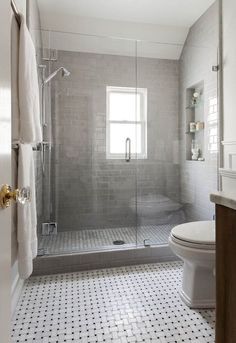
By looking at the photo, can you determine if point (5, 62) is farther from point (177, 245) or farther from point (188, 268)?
point (188, 268)

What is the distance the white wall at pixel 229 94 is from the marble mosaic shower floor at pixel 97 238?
2.90 ft

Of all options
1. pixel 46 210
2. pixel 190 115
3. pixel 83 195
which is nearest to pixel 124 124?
pixel 190 115

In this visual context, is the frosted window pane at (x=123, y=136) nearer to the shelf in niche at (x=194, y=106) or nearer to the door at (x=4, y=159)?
the shelf in niche at (x=194, y=106)

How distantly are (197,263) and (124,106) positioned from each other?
2154 millimetres

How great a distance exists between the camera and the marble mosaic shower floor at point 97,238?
2.38 metres

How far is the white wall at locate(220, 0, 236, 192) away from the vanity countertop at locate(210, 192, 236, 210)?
1.57m

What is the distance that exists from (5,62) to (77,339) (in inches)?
52.8

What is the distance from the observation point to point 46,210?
285 centimetres

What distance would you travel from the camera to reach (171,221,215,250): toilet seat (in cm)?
156

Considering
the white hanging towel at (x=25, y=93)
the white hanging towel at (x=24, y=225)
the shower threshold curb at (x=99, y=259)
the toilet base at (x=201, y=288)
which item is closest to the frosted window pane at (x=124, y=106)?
the shower threshold curb at (x=99, y=259)

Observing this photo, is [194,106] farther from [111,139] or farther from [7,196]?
[7,196]

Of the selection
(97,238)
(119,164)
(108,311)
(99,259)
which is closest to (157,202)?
(119,164)

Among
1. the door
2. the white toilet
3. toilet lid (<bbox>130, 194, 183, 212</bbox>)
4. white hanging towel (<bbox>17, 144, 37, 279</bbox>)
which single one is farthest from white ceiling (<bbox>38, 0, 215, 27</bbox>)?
the white toilet

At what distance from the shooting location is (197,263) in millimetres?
1612
